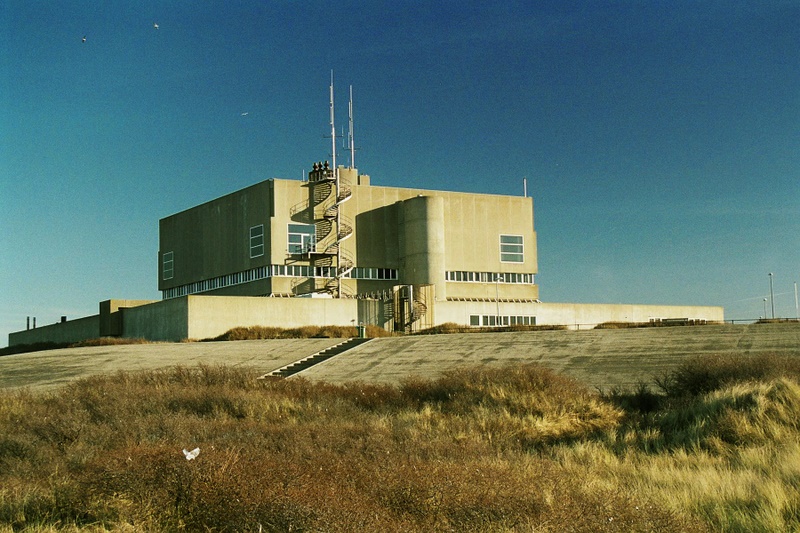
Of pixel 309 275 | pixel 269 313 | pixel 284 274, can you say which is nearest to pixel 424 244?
pixel 309 275

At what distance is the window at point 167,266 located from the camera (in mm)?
80500

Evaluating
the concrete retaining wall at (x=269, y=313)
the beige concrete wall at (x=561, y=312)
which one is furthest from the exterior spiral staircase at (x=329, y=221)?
the beige concrete wall at (x=561, y=312)

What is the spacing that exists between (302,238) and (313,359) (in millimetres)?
25971

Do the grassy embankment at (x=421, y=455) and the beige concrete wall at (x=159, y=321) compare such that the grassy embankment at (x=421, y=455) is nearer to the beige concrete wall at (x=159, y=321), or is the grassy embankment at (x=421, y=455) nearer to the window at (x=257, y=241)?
the beige concrete wall at (x=159, y=321)

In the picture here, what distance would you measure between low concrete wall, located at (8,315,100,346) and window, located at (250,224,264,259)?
43.3ft

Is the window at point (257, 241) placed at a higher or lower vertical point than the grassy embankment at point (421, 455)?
higher

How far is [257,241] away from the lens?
68438 millimetres

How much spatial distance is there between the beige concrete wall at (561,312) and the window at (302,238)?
443 inches

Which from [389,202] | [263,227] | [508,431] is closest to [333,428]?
[508,431]

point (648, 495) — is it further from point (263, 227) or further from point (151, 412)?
point (263, 227)

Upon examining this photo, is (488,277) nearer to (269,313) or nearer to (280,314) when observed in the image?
(280,314)

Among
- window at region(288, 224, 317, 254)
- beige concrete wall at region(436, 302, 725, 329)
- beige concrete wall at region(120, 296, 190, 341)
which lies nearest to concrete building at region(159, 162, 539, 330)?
window at region(288, 224, 317, 254)

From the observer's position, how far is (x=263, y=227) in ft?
223

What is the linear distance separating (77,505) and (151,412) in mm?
12507
